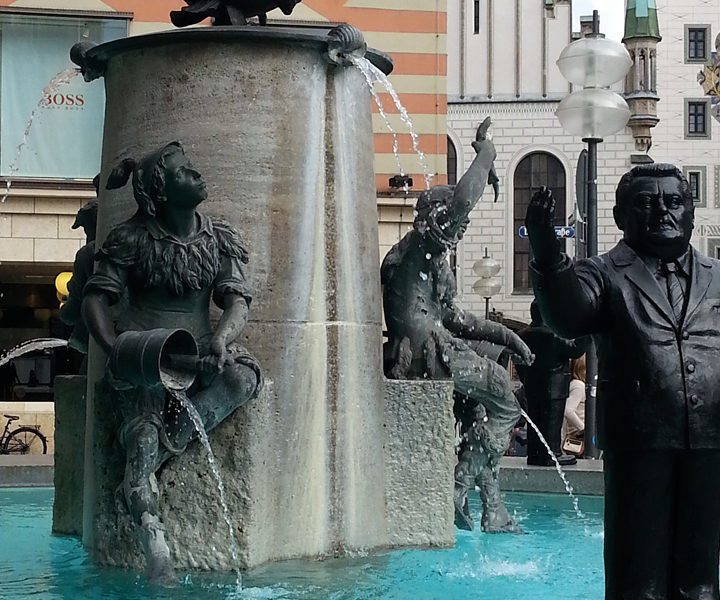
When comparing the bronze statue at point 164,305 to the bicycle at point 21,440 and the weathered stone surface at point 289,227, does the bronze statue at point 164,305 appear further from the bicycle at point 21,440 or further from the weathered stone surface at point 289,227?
the bicycle at point 21,440

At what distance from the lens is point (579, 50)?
43.2 ft

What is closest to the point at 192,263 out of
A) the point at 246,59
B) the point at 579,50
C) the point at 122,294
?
the point at 122,294

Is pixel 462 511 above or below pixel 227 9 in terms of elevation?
below

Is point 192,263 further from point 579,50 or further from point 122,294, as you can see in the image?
point 579,50

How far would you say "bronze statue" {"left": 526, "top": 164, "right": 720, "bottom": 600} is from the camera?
3.89 metres

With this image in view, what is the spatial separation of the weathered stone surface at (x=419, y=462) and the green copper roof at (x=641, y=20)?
46.6 m

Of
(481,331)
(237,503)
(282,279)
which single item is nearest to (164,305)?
(282,279)

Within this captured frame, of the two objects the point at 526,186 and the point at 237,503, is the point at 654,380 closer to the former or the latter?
the point at 237,503

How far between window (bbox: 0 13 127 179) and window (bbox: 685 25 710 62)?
4252cm

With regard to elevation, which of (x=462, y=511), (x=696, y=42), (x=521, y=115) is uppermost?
(x=696, y=42)

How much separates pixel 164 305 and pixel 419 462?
1.61 metres

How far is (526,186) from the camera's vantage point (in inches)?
1977

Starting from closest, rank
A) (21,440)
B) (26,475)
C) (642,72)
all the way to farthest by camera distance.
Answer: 1. (26,475)
2. (21,440)
3. (642,72)

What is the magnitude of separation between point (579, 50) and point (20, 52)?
796 cm
